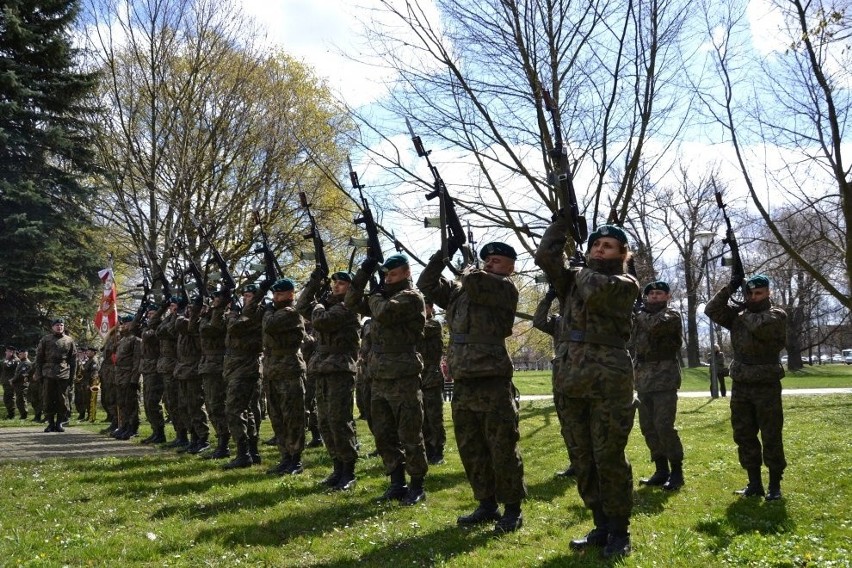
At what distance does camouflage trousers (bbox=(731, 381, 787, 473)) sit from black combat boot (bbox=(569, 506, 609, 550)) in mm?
2529

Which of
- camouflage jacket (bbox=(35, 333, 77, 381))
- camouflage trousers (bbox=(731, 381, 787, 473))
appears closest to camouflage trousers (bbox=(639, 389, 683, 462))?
camouflage trousers (bbox=(731, 381, 787, 473))

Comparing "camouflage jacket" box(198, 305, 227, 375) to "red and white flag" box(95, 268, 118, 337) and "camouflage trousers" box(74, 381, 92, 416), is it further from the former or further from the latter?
"camouflage trousers" box(74, 381, 92, 416)

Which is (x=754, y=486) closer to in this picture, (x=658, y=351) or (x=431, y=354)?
(x=658, y=351)

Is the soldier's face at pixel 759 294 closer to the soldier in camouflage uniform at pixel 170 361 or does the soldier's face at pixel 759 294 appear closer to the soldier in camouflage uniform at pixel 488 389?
the soldier in camouflage uniform at pixel 488 389

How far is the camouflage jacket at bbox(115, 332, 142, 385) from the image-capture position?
45.4ft

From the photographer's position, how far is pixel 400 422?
272 inches

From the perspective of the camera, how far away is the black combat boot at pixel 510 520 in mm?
5707

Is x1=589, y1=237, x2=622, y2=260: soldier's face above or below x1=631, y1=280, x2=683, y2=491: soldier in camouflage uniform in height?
above

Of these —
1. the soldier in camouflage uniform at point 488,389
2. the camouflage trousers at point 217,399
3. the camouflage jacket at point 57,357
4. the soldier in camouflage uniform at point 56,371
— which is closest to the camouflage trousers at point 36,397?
the camouflage jacket at point 57,357

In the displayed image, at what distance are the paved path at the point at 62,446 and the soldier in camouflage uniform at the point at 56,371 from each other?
0.47 meters

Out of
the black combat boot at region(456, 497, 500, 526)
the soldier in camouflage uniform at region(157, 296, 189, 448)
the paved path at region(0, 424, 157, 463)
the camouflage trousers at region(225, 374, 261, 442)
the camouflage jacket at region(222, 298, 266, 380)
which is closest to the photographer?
the black combat boot at region(456, 497, 500, 526)

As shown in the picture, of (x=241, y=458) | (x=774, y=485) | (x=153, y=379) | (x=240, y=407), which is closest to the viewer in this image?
(x=774, y=485)

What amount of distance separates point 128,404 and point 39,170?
→ 1212 centimetres

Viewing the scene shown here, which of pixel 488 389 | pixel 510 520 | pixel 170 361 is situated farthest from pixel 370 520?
pixel 170 361
